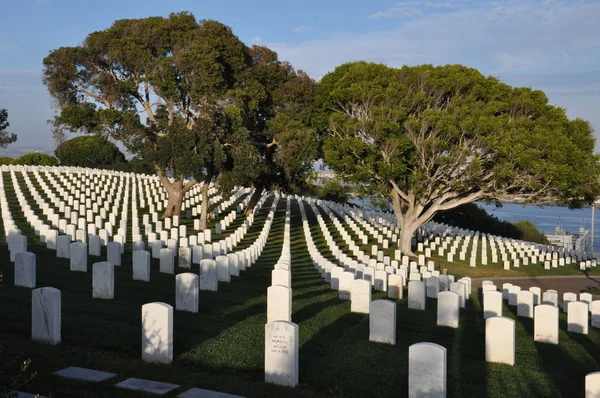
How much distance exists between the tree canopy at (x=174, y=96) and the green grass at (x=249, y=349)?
60.1ft

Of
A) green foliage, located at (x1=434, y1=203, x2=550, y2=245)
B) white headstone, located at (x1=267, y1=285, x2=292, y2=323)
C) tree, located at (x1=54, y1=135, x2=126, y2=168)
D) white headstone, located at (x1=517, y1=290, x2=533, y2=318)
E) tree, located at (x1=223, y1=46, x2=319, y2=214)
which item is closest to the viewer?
white headstone, located at (x1=267, y1=285, x2=292, y2=323)

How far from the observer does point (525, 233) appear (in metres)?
67.9

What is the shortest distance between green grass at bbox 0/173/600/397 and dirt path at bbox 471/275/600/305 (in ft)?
51.6

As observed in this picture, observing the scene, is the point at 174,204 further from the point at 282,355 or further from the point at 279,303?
the point at 282,355

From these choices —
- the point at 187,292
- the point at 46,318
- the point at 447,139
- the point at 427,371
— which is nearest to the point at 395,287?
the point at 187,292

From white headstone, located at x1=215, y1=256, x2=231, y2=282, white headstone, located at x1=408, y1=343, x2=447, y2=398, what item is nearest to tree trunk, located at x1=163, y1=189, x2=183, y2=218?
white headstone, located at x1=215, y1=256, x2=231, y2=282

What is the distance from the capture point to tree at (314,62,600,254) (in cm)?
3247

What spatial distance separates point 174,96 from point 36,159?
49.9 meters

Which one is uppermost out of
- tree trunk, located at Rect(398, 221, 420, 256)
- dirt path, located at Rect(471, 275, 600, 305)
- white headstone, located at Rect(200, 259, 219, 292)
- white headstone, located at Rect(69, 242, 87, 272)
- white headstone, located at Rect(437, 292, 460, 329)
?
white headstone, located at Rect(69, 242, 87, 272)

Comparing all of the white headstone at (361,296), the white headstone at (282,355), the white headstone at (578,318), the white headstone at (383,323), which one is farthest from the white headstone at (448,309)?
the white headstone at (282,355)

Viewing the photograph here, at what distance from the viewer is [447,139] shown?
3284cm

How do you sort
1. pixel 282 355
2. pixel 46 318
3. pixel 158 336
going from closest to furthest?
pixel 282 355 < pixel 158 336 < pixel 46 318

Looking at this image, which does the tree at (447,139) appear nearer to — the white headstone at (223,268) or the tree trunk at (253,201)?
the tree trunk at (253,201)

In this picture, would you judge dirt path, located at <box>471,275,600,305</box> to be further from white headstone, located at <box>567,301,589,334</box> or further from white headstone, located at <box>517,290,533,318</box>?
white headstone, located at <box>567,301,589,334</box>
